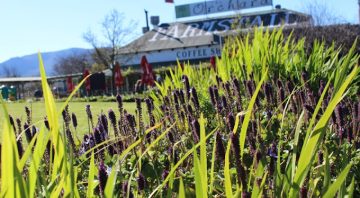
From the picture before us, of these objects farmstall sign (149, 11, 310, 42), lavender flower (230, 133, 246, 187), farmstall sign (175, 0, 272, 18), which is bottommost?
farmstall sign (149, 11, 310, 42)

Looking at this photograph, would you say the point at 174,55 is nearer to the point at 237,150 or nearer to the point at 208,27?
the point at 208,27

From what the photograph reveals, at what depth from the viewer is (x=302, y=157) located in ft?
3.92

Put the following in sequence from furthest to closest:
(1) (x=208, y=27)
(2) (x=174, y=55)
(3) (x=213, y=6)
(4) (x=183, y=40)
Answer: (3) (x=213, y=6) < (1) (x=208, y=27) < (2) (x=174, y=55) < (4) (x=183, y=40)

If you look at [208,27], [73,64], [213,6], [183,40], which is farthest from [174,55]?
[73,64]

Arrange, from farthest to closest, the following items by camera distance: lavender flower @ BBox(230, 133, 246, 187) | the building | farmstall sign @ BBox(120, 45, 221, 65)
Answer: the building, farmstall sign @ BBox(120, 45, 221, 65), lavender flower @ BBox(230, 133, 246, 187)

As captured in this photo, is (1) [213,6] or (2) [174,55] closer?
(2) [174,55]

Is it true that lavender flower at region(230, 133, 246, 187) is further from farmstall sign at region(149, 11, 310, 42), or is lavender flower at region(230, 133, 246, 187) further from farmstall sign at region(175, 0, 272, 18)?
farmstall sign at region(175, 0, 272, 18)

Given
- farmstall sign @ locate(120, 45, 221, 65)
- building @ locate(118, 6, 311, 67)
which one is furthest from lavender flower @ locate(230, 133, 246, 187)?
farmstall sign @ locate(120, 45, 221, 65)

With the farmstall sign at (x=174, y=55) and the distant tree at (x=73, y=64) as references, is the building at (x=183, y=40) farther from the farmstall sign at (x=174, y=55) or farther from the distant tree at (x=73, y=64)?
the distant tree at (x=73, y=64)

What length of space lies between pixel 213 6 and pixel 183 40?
12952 mm

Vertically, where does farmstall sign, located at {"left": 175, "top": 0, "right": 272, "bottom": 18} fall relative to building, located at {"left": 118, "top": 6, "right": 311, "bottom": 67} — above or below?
above

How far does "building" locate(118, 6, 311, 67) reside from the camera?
61.5m

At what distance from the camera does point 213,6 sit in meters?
73.9

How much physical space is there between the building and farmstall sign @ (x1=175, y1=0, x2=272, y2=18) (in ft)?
12.6
